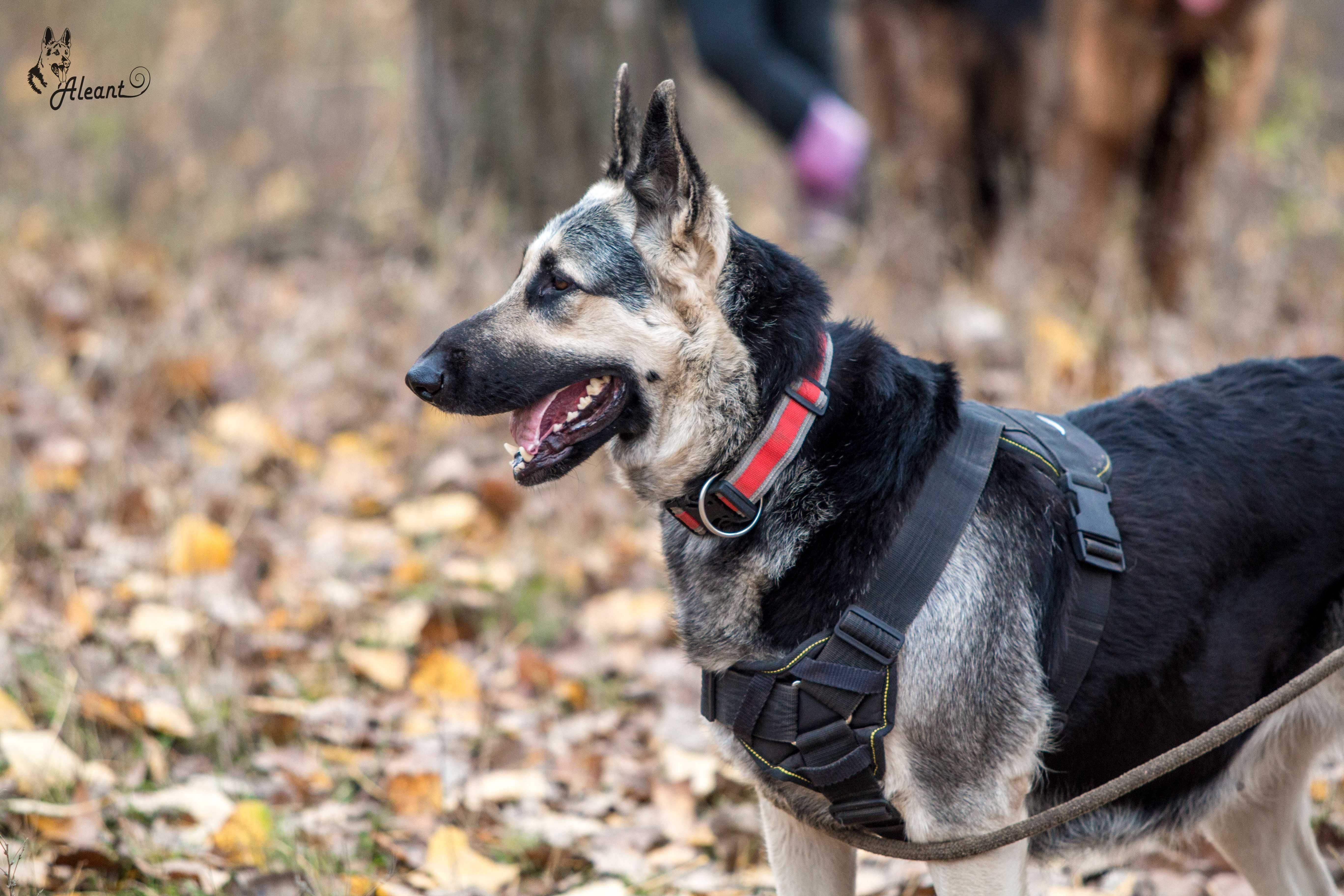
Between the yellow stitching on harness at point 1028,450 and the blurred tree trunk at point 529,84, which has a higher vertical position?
the blurred tree trunk at point 529,84

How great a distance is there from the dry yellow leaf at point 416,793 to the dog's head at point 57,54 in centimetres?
310

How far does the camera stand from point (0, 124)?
840 cm

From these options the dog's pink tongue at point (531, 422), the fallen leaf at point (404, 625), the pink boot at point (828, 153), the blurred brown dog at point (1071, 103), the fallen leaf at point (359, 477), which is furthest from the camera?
the pink boot at point (828, 153)

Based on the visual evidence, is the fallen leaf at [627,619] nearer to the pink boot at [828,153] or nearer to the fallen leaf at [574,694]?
the fallen leaf at [574,694]

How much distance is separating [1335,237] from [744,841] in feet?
17.2

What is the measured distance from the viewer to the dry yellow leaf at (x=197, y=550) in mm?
A: 4262

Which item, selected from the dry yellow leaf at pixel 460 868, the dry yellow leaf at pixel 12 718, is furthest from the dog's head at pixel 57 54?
the dry yellow leaf at pixel 460 868

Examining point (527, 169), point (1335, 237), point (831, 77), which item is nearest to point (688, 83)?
point (831, 77)

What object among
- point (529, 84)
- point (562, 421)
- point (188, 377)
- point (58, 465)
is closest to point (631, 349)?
point (562, 421)

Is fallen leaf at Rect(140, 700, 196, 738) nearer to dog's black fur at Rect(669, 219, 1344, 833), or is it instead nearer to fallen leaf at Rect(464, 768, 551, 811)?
fallen leaf at Rect(464, 768, 551, 811)

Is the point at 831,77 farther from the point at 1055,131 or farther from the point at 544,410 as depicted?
the point at 544,410

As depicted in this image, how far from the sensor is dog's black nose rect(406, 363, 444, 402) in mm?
2391

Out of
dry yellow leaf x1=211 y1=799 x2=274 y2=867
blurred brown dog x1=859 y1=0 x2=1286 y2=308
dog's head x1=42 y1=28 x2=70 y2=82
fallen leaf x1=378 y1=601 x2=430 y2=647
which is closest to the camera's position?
dry yellow leaf x1=211 y1=799 x2=274 y2=867

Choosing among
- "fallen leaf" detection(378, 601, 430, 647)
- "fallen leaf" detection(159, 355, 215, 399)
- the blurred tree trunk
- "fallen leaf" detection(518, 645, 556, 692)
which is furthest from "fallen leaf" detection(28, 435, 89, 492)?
the blurred tree trunk
